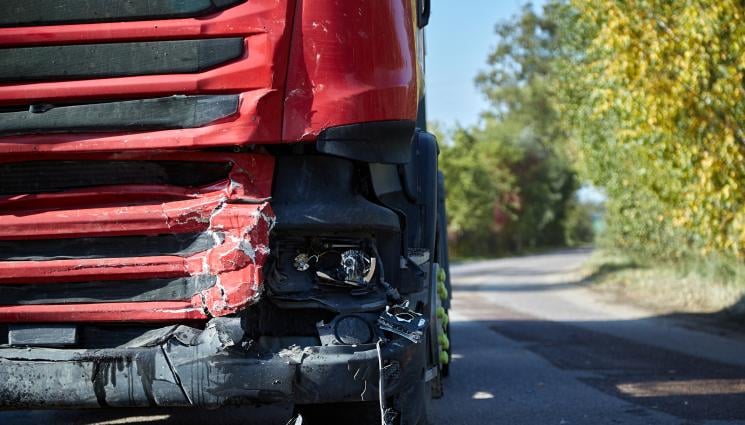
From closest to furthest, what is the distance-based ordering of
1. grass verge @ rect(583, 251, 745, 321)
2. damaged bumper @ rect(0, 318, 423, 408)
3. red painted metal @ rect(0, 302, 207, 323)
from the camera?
damaged bumper @ rect(0, 318, 423, 408)
red painted metal @ rect(0, 302, 207, 323)
grass verge @ rect(583, 251, 745, 321)

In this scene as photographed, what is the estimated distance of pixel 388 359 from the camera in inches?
157

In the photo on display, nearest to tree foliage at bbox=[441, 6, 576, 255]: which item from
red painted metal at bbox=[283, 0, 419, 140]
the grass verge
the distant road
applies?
the grass verge

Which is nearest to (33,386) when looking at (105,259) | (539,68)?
(105,259)

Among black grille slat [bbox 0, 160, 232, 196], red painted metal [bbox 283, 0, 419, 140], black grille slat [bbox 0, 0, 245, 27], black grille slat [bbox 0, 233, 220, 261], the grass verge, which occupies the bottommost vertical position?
the grass verge

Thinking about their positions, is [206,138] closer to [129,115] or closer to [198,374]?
[129,115]

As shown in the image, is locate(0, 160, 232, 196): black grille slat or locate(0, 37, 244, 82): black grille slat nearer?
locate(0, 37, 244, 82): black grille slat

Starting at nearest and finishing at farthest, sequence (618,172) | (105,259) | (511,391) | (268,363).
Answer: (268,363), (105,259), (511,391), (618,172)

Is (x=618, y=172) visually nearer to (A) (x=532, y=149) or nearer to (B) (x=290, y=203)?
(B) (x=290, y=203)

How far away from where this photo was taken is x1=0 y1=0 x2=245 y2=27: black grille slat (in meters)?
4.03

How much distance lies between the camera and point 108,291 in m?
4.18

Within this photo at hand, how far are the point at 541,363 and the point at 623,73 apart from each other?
3.70 metres

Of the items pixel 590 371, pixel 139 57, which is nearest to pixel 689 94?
pixel 590 371

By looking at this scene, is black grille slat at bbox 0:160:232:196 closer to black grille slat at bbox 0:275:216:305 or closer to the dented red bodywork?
the dented red bodywork

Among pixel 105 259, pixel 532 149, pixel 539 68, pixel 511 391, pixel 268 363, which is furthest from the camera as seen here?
pixel 532 149
